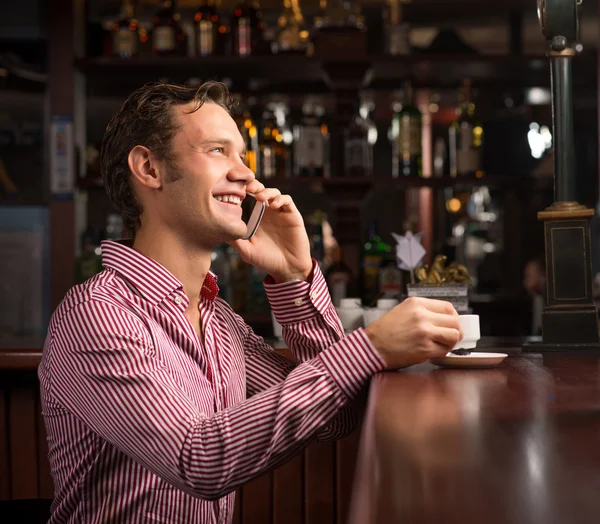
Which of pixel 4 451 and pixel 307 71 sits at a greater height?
pixel 307 71

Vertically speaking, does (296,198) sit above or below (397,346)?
above

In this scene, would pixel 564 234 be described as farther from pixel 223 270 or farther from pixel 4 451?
pixel 223 270

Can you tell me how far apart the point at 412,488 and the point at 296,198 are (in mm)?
3555

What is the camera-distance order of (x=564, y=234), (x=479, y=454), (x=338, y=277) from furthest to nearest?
(x=338, y=277) → (x=564, y=234) → (x=479, y=454)

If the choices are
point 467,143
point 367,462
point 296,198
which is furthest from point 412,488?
point 296,198

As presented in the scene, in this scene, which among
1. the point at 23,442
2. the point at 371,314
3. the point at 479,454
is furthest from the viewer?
the point at 23,442

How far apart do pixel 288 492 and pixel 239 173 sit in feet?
2.86

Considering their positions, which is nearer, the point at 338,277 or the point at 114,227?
the point at 338,277

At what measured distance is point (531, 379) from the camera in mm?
1112

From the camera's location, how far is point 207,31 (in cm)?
335

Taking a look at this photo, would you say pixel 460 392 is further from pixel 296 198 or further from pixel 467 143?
→ pixel 296 198

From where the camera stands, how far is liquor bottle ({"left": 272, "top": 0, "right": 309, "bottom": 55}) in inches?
132

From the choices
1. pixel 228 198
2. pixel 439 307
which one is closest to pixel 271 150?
pixel 228 198

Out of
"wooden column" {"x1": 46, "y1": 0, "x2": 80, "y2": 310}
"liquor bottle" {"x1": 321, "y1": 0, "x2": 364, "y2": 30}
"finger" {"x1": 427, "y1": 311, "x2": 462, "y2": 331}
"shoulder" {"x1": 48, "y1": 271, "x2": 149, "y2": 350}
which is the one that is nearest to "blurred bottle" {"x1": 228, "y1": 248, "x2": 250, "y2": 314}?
"wooden column" {"x1": 46, "y1": 0, "x2": 80, "y2": 310}
